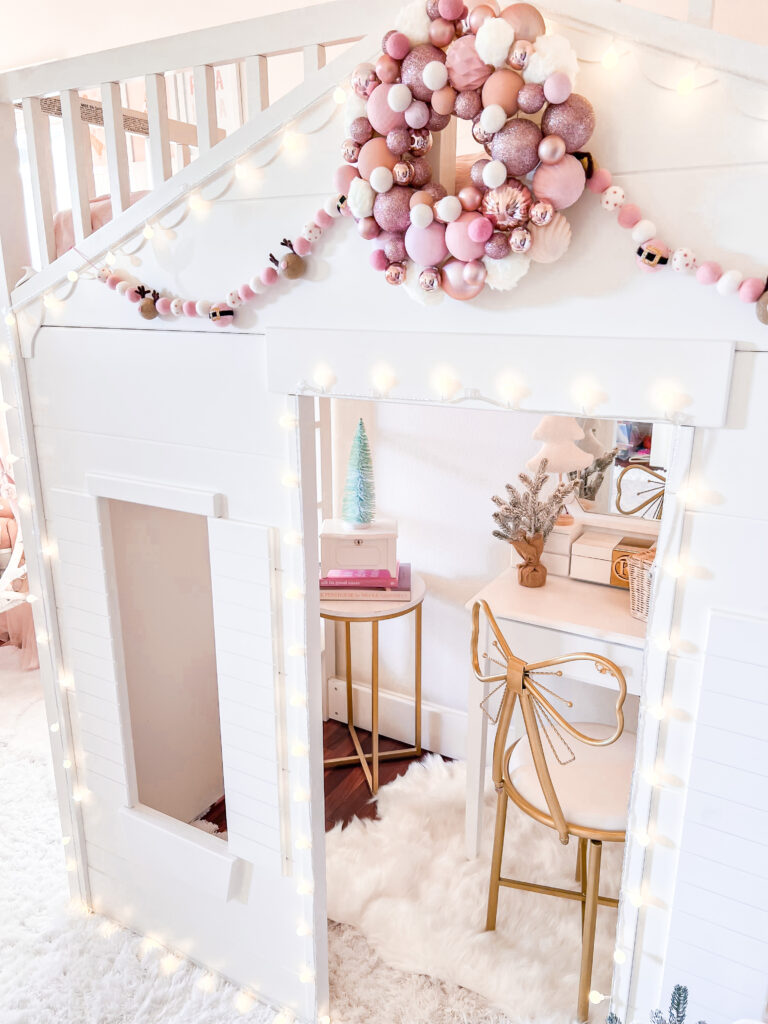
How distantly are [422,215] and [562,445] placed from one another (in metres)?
1.14

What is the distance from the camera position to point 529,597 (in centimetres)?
203

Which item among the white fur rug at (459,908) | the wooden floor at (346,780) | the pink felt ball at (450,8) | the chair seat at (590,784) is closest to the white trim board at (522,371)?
the pink felt ball at (450,8)

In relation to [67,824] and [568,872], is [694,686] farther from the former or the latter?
[67,824]

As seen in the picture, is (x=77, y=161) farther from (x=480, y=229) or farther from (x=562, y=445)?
(x=562, y=445)

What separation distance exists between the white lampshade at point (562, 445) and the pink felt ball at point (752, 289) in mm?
1062

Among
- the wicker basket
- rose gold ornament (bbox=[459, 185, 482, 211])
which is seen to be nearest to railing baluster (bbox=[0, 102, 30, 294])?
rose gold ornament (bbox=[459, 185, 482, 211])

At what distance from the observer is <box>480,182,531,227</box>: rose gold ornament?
104 centimetres

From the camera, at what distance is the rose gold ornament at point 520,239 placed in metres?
1.06

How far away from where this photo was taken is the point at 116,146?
1.51 metres

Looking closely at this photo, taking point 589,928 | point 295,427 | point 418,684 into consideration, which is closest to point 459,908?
point 589,928

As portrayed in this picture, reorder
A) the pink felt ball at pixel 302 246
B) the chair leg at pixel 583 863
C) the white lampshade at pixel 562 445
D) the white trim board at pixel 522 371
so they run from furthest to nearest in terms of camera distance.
Answer: the white lampshade at pixel 562 445
the chair leg at pixel 583 863
the pink felt ball at pixel 302 246
the white trim board at pixel 522 371

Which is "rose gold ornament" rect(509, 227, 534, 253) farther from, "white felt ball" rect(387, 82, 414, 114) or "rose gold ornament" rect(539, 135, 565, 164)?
"white felt ball" rect(387, 82, 414, 114)

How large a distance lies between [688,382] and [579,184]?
321 mm

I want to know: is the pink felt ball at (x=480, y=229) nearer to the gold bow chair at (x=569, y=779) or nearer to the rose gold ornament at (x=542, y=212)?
the rose gold ornament at (x=542, y=212)
